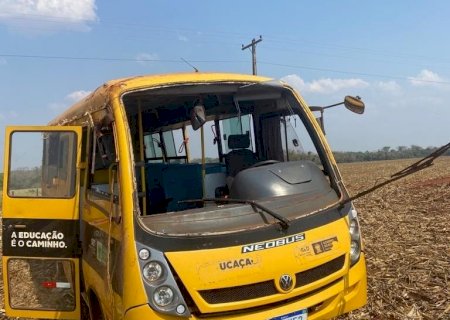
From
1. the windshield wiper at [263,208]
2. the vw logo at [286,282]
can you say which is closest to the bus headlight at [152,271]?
the windshield wiper at [263,208]

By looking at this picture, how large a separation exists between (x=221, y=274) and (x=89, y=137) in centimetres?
213

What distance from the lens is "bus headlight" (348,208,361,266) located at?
4195 mm

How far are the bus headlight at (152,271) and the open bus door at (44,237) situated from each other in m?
1.84

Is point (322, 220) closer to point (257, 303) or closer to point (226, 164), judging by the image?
point (257, 303)

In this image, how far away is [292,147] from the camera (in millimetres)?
5234

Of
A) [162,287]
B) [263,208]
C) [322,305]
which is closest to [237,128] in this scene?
[263,208]

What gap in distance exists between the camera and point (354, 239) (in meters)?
4.25

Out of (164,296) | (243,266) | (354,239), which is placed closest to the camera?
(164,296)

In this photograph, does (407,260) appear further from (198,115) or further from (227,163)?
(198,115)

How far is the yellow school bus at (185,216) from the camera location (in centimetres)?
355

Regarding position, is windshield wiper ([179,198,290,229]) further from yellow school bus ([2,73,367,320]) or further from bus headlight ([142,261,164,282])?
bus headlight ([142,261,164,282])

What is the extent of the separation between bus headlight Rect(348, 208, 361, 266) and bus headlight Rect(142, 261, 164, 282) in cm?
164

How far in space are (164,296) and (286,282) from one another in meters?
0.90

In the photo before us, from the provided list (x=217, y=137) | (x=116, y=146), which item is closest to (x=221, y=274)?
(x=116, y=146)
